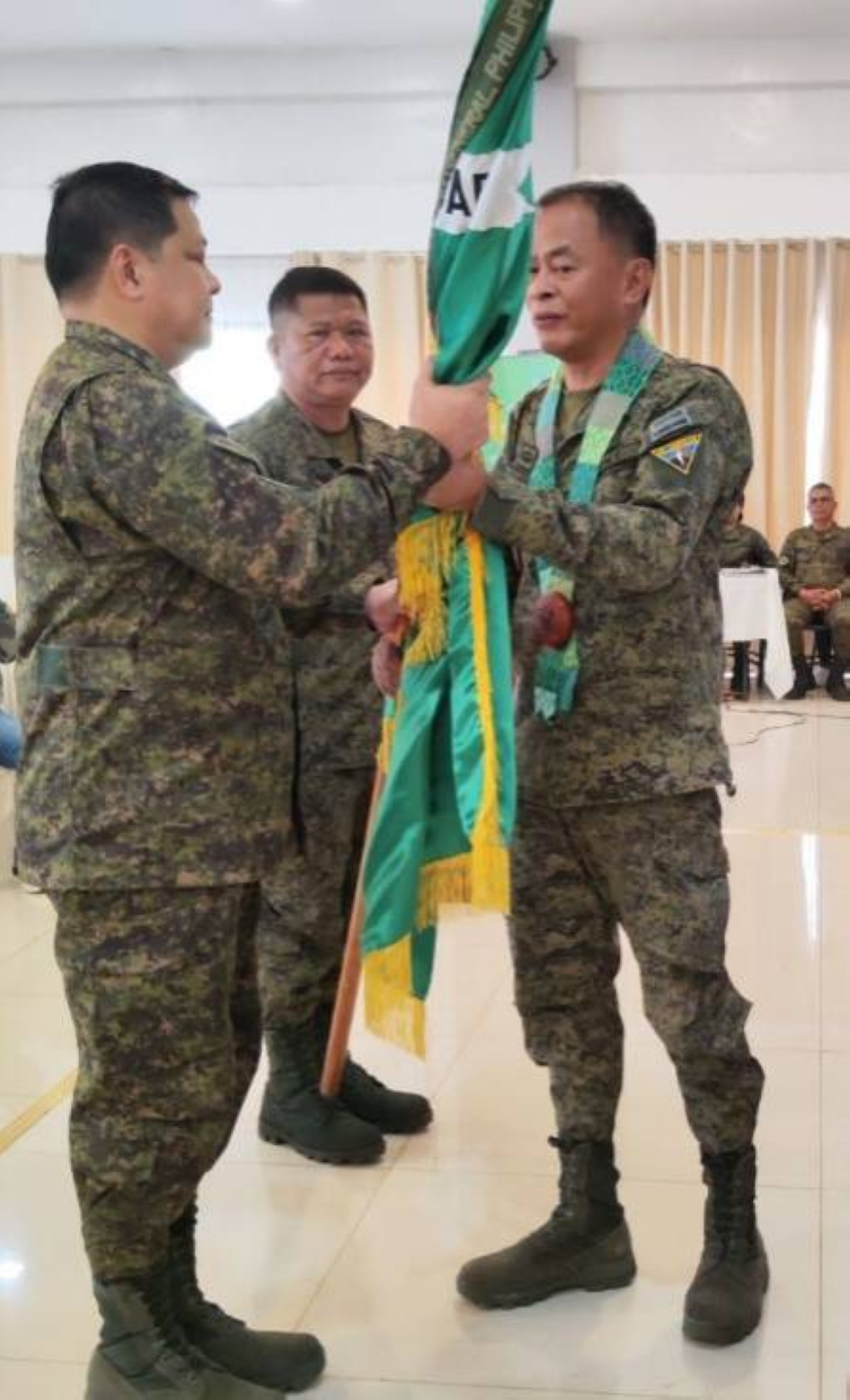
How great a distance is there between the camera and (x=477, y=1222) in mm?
2520

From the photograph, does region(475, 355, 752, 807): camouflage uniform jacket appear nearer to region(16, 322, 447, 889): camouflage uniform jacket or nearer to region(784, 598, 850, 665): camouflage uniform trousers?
region(16, 322, 447, 889): camouflage uniform jacket

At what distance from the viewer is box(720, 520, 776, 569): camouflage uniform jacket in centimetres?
939

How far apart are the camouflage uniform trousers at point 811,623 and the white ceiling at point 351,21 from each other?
3.57 m

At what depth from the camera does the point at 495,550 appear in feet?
6.36

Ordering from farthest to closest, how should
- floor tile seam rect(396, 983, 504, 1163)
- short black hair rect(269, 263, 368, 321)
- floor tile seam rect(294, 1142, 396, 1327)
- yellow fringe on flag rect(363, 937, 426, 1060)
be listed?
floor tile seam rect(396, 983, 504, 1163) → short black hair rect(269, 263, 368, 321) → floor tile seam rect(294, 1142, 396, 1327) → yellow fringe on flag rect(363, 937, 426, 1060)

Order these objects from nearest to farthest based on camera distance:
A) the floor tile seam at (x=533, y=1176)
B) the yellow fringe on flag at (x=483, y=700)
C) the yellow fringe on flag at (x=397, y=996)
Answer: the yellow fringe on flag at (x=483, y=700) → the yellow fringe on flag at (x=397, y=996) → the floor tile seam at (x=533, y=1176)

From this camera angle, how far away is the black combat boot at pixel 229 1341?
202 centimetres

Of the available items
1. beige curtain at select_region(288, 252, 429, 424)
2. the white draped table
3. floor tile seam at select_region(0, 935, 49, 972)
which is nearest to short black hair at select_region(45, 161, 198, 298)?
floor tile seam at select_region(0, 935, 49, 972)

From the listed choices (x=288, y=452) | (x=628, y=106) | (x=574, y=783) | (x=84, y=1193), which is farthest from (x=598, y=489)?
(x=628, y=106)

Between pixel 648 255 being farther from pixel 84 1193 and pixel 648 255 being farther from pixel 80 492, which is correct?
pixel 84 1193

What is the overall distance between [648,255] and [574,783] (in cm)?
78

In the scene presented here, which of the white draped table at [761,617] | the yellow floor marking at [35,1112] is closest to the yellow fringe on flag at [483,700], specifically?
the yellow floor marking at [35,1112]

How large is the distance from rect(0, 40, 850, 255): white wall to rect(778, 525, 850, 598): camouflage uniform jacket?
2.02 m

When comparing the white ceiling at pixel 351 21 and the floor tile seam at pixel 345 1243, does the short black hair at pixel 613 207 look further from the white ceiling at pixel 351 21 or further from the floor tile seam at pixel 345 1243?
the white ceiling at pixel 351 21
